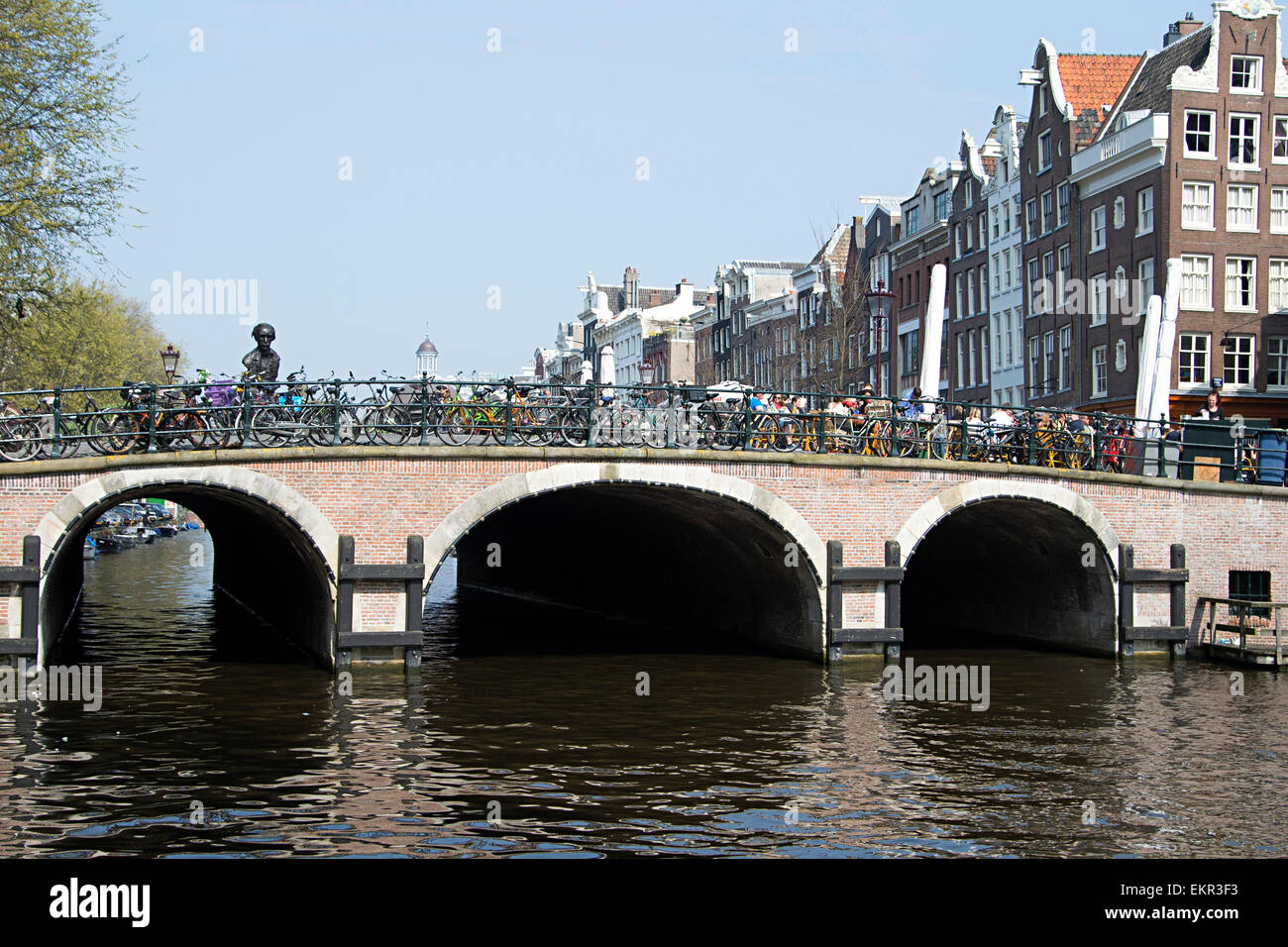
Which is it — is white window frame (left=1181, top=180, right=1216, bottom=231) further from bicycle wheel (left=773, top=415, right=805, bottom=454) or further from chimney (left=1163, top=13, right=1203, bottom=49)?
bicycle wheel (left=773, top=415, right=805, bottom=454)

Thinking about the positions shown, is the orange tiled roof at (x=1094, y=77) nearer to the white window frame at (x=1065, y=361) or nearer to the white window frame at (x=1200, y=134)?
the white window frame at (x=1200, y=134)

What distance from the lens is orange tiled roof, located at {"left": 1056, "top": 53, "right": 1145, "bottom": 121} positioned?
49562 millimetres

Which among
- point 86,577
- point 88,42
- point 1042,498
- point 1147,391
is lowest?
point 86,577

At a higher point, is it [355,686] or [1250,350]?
[1250,350]

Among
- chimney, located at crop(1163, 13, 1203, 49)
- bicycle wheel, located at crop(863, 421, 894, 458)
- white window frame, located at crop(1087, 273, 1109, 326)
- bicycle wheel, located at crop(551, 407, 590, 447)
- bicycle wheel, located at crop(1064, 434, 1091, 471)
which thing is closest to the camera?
bicycle wheel, located at crop(551, 407, 590, 447)

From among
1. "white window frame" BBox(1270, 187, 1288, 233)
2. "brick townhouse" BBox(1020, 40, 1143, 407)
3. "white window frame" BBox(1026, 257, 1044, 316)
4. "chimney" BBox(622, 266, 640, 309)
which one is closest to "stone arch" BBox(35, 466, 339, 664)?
"brick townhouse" BBox(1020, 40, 1143, 407)

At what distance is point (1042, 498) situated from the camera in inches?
991

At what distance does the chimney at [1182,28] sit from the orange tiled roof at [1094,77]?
121 cm

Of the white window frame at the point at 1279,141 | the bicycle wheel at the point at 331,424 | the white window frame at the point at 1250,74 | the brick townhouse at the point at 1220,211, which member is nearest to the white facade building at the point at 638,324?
the brick townhouse at the point at 1220,211

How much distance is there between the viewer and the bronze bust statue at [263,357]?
23328mm

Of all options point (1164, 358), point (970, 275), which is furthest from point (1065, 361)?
point (1164, 358)
